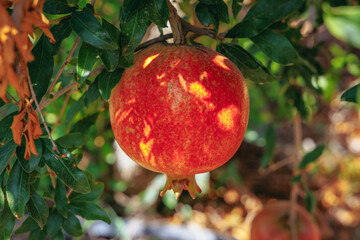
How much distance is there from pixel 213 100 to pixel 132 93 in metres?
0.16

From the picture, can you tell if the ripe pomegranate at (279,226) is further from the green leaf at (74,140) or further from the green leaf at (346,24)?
the green leaf at (346,24)

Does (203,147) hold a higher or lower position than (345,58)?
higher

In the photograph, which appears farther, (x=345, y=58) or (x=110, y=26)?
(x=345, y=58)

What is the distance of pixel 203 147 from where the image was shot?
0.73 meters

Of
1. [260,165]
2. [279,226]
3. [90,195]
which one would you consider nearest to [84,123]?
[90,195]

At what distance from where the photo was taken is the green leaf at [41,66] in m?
0.76

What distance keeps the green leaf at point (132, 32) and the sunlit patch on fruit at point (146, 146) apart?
0.18 meters

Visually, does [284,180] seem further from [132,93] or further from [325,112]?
[132,93]

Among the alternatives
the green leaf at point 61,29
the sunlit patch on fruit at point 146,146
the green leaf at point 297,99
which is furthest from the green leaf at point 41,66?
the green leaf at point 297,99

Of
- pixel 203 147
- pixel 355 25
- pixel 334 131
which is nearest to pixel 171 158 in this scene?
pixel 203 147

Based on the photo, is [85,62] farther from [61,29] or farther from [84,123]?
[84,123]

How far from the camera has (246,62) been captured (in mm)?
872

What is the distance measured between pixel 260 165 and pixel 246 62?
201 centimetres

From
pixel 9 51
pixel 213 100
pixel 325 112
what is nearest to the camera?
pixel 9 51
